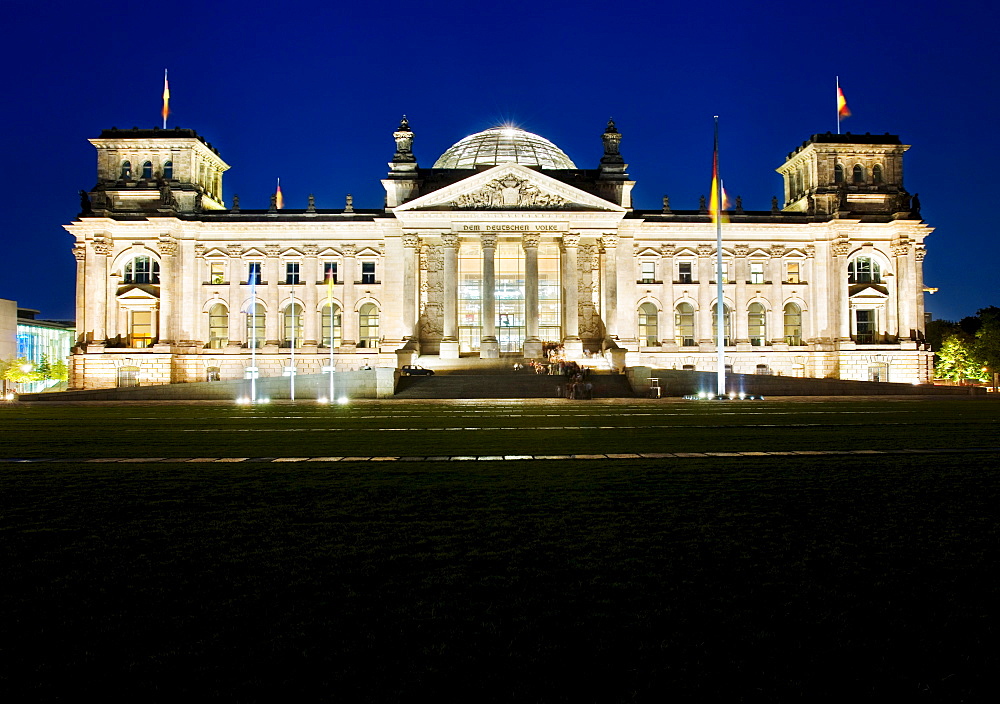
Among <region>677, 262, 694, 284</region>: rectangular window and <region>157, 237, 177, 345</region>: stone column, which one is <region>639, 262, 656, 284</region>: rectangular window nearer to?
<region>677, 262, 694, 284</region>: rectangular window

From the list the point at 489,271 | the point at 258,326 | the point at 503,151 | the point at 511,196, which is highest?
the point at 503,151

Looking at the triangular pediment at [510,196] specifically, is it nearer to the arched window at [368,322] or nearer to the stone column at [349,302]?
the stone column at [349,302]

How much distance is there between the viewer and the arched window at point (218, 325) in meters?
78.4

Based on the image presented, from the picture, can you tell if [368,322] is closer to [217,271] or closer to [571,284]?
[217,271]

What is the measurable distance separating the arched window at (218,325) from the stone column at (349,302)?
11691 millimetres

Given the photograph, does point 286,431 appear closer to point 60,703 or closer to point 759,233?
point 60,703

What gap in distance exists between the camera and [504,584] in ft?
18.5

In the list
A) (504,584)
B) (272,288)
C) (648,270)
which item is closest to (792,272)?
(648,270)

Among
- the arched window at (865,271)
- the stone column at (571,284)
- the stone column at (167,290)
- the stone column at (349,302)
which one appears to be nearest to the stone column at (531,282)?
the stone column at (571,284)

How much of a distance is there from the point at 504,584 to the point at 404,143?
75520mm

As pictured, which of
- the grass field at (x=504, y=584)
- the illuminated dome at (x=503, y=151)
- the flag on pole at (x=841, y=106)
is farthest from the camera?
the illuminated dome at (x=503, y=151)

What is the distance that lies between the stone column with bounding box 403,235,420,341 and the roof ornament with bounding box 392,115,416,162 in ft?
28.4

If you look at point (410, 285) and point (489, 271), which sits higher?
point (489, 271)

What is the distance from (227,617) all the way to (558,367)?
54.0m
